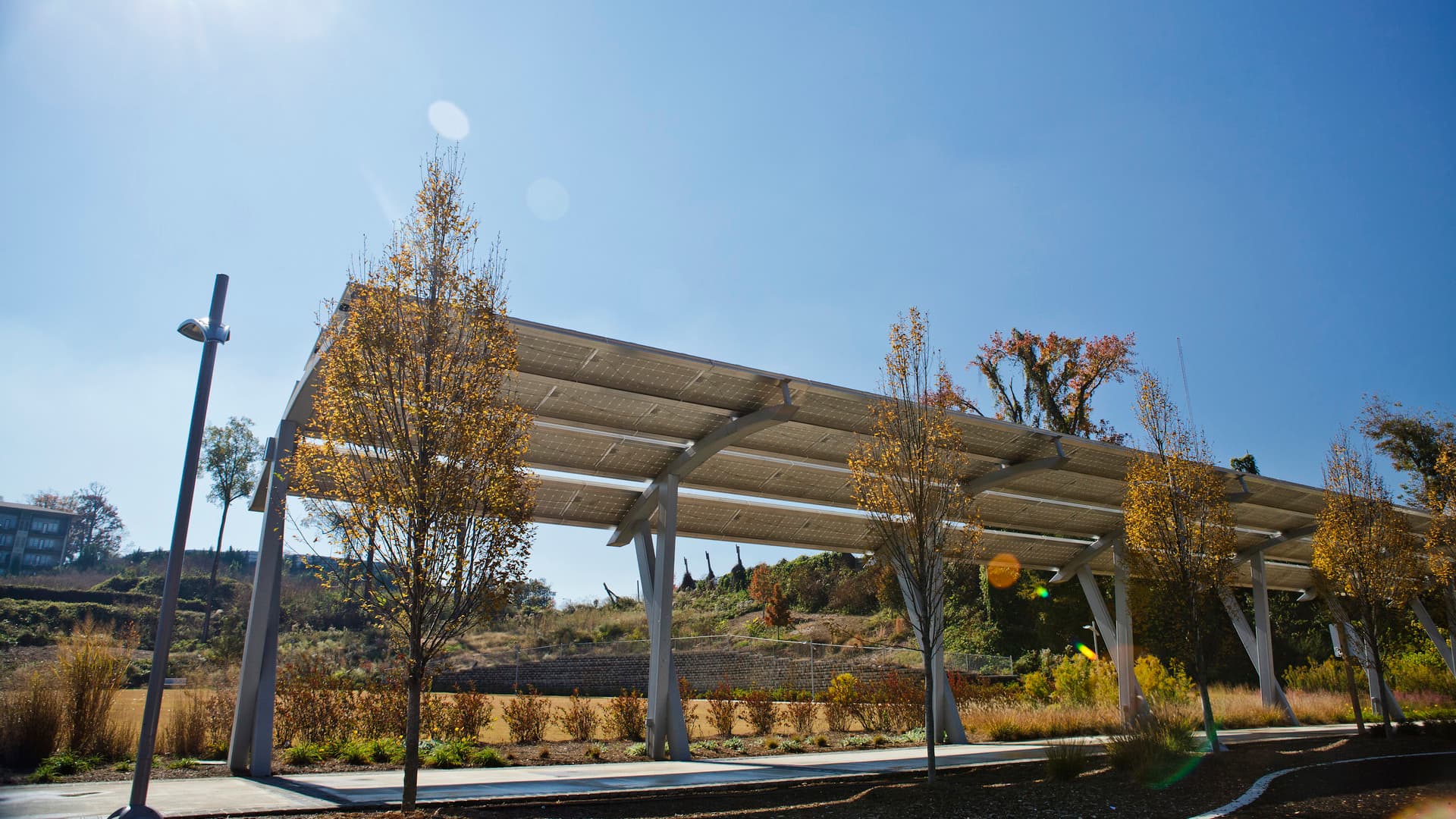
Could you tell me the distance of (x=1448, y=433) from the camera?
28312 millimetres

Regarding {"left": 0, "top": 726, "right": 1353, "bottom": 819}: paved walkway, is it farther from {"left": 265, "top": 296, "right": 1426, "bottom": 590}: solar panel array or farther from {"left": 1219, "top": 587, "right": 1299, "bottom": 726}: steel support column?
{"left": 1219, "top": 587, "right": 1299, "bottom": 726}: steel support column

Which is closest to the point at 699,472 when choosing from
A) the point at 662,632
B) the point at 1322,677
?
the point at 662,632

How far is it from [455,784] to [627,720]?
18.6ft

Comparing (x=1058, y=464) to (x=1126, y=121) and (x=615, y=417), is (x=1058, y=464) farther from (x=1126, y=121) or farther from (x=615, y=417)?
(x=615, y=417)

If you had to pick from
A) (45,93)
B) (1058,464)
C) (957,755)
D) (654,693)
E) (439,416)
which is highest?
(45,93)

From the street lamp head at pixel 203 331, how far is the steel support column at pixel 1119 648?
16226 mm

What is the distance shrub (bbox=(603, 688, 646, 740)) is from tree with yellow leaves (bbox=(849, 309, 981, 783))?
601cm

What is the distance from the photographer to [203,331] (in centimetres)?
641

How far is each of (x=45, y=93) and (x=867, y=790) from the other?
32.6 ft

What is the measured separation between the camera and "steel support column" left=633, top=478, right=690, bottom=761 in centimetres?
1180

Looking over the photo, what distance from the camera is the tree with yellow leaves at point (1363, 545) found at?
49.7 feet

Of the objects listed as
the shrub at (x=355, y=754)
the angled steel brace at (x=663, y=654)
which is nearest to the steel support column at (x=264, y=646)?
the shrub at (x=355, y=754)

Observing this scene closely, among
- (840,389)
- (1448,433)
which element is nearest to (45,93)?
(840,389)

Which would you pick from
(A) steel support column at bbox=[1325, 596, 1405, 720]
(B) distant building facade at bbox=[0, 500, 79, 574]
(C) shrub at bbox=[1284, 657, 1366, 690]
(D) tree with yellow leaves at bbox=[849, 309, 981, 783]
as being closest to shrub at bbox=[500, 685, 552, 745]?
(D) tree with yellow leaves at bbox=[849, 309, 981, 783]
